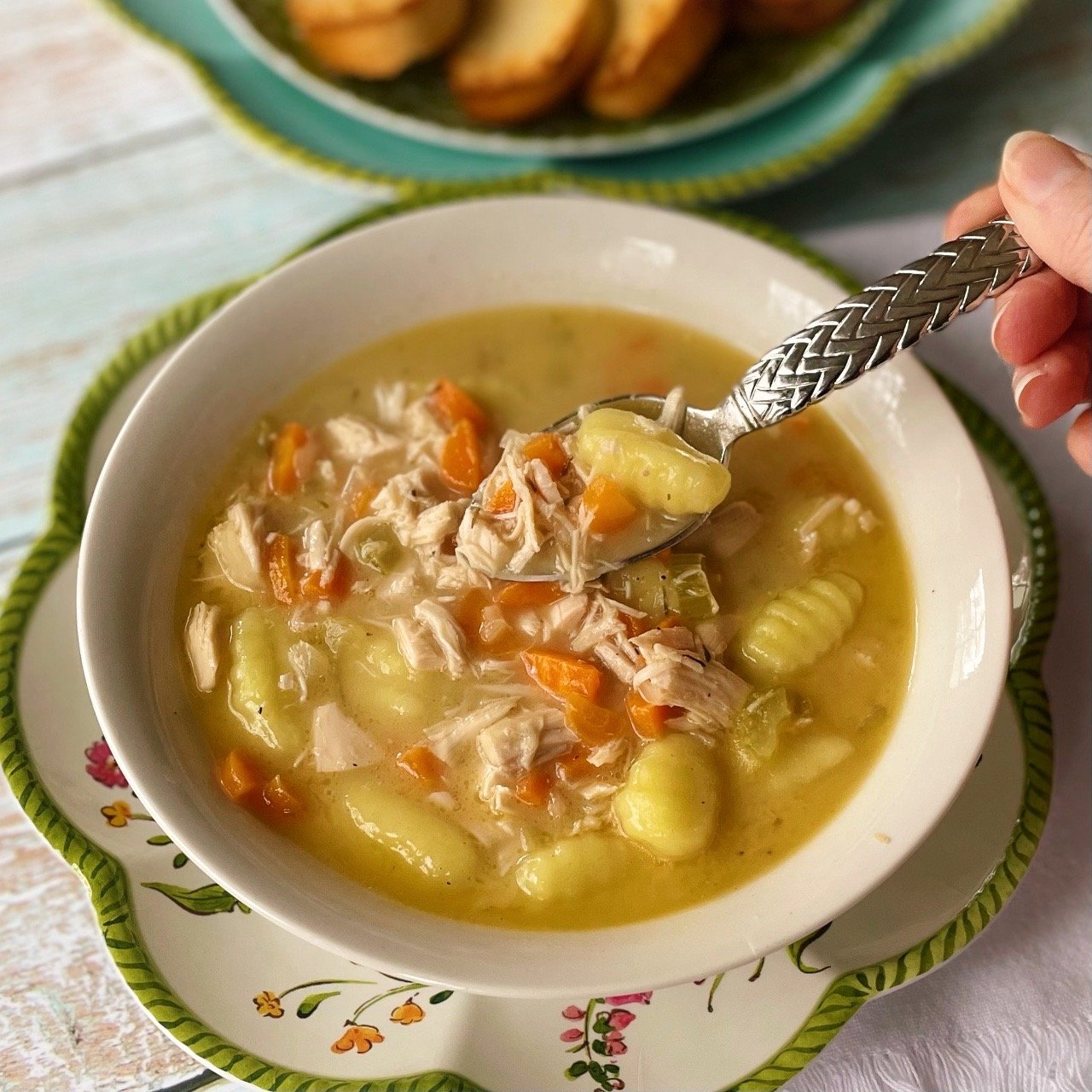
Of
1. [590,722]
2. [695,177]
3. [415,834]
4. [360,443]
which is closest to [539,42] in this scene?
[695,177]

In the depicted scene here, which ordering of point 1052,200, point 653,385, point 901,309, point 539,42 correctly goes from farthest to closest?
1. point 539,42
2. point 653,385
3. point 901,309
4. point 1052,200

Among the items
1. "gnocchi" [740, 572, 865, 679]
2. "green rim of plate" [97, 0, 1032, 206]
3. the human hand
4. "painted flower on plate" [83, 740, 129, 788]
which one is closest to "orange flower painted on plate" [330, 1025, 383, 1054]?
"painted flower on plate" [83, 740, 129, 788]

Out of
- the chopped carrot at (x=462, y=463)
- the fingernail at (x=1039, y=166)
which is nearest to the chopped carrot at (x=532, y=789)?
the chopped carrot at (x=462, y=463)

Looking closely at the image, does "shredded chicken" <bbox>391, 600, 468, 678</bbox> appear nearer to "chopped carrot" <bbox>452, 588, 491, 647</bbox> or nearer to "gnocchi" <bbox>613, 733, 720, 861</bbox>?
"chopped carrot" <bbox>452, 588, 491, 647</bbox>

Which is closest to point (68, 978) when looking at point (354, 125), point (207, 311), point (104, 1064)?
point (104, 1064)

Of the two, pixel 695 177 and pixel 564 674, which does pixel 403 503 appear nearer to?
pixel 564 674

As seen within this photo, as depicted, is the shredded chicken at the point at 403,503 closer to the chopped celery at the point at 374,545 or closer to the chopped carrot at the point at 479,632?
the chopped celery at the point at 374,545

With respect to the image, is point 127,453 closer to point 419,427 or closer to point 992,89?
point 419,427
